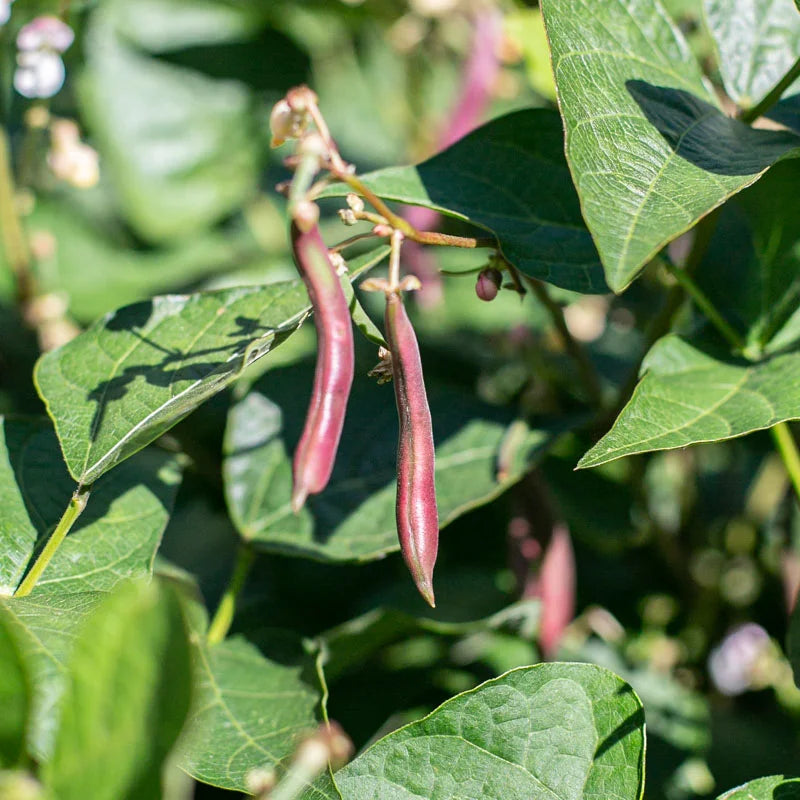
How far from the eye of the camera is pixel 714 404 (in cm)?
86

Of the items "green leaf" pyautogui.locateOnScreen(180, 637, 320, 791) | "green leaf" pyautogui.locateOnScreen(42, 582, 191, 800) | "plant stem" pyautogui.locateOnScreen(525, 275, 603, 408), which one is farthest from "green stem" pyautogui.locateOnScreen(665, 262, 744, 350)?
"green leaf" pyautogui.locateOnScreen(42, 582, 191, 800)

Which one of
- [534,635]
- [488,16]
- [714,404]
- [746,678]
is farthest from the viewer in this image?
[488,16]

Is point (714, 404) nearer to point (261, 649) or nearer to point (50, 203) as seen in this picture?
point (261, 649)

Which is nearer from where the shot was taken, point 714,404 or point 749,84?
point 714,404

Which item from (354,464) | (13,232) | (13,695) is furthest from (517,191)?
(13,232)

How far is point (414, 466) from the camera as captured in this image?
2.36ft

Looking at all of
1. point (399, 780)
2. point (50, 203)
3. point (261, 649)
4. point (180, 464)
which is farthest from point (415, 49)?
point (399, 780)

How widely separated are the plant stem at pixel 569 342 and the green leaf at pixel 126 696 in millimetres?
652

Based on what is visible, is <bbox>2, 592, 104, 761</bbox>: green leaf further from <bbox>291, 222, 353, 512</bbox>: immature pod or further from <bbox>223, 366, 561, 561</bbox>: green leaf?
<bbox>223, 366, 561, 561</bbox>: green leaf

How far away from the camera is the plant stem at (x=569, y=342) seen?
1.04 metres

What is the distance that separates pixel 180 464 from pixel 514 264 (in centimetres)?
46

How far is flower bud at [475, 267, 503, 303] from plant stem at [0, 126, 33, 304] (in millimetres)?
1026

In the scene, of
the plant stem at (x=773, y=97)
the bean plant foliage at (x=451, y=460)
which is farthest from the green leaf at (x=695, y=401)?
the plant stem at (x=773, y=97)

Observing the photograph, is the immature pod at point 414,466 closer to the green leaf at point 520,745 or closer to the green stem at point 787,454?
the green leaf at point 520,745
